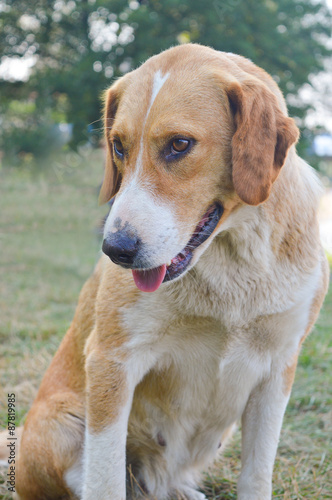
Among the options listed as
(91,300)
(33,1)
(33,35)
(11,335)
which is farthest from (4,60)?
(91,300)

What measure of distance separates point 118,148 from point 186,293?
0.64 metres

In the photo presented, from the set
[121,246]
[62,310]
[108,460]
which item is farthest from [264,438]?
[62,310]

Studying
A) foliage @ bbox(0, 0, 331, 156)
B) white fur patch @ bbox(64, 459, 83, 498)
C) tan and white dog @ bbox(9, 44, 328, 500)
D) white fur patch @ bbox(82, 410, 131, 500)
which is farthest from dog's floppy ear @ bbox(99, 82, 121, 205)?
foliage @ bbox(0, 0, 331, 156)

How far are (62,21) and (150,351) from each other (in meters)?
14.9

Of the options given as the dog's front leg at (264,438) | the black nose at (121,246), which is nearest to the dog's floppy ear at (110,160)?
the black nose at (121,246)

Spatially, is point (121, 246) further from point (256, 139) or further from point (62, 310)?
point (62, 310)

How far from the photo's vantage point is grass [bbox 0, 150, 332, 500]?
3.12 meters

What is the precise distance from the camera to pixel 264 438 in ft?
8.13

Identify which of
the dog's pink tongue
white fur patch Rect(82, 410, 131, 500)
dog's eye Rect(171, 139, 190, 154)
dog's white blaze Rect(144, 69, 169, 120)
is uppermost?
dog's white blaze Rect(144, 69, 169, 120)

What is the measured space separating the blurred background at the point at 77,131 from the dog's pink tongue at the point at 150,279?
5.42 feet

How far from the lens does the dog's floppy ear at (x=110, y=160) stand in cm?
246

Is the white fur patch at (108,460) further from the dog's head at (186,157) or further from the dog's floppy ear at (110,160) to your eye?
the dog's floppy ear at (110,160)

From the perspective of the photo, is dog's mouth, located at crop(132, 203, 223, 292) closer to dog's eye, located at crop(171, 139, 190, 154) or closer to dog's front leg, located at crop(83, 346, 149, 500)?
dog's eye, located at crop(171, 139, 190, 154)

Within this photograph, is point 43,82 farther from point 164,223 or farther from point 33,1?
point 164,223
